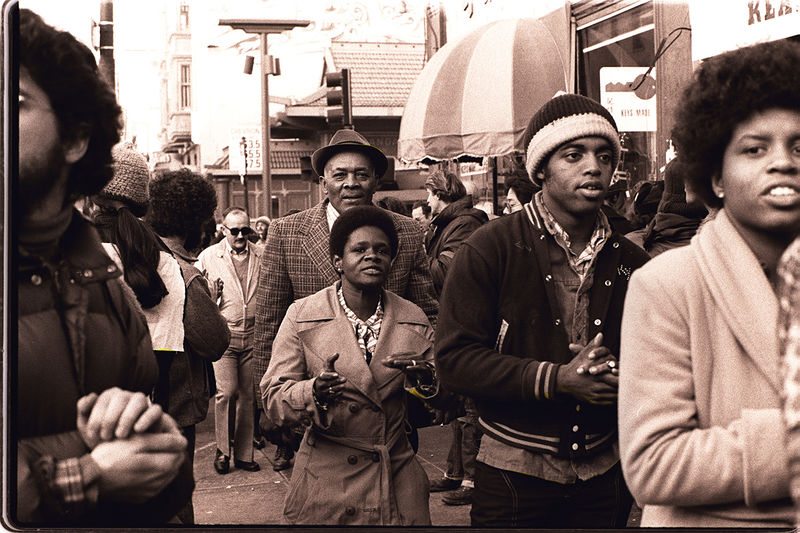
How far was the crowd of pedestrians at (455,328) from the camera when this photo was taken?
1.89 m

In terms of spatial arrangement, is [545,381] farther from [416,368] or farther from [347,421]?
[347,421]

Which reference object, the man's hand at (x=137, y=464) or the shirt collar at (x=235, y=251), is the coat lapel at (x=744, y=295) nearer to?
the man's hand at (x=137, y=464)

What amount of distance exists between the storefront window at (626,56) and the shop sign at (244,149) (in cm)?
756

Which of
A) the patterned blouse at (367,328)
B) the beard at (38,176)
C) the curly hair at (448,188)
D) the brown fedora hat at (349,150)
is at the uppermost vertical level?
the curly hair at (448,188)

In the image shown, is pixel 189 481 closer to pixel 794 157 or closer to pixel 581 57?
pixel 794 157

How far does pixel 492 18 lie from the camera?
7.91 metres

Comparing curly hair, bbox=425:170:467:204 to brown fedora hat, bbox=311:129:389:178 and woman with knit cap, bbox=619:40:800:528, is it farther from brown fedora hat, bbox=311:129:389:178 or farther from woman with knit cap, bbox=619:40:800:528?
woman with knit cap, bbox=619:40:800:528

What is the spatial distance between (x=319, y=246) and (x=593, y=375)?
1704 mm

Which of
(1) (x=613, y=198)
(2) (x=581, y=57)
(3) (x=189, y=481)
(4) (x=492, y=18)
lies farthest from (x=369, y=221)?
(4) (x=492, y=18)

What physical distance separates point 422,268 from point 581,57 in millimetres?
2624

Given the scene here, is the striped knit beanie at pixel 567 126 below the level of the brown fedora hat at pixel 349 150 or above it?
below

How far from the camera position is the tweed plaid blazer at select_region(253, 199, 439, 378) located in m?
3.94

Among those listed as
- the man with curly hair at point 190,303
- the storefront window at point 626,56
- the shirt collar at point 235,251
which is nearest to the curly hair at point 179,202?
the man with curly hair at point 190,303

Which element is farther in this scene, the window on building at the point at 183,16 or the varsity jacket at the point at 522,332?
the varsity jacket at the point at 522,332
